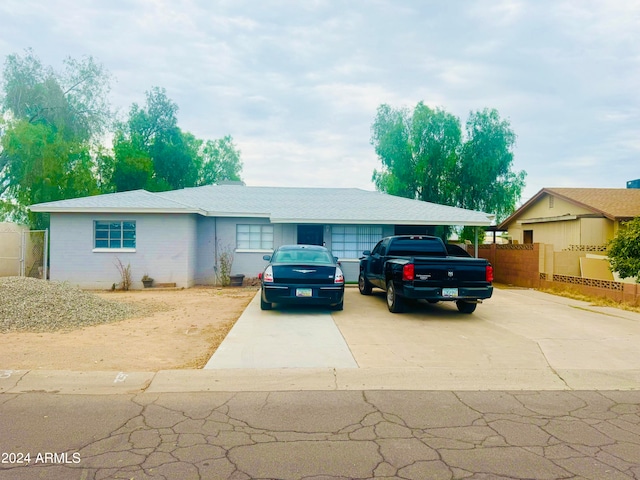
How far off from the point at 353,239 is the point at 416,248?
636 cm

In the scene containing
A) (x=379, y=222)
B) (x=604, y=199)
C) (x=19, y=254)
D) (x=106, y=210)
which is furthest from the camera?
(x=604, y=199)

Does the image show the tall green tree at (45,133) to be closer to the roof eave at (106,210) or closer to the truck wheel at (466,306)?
the roof eave at (106,210)

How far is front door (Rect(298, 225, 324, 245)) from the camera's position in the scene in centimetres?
1869

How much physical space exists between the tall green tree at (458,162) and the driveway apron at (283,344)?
22.3 m

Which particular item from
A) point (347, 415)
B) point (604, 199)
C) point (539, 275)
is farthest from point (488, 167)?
point (347, 415)

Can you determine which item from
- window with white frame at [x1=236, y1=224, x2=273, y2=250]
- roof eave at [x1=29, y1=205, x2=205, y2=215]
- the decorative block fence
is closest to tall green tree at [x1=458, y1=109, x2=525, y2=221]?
the decorative block fence

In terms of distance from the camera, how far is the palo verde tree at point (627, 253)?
500 inches

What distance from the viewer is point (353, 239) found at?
61.6 feet

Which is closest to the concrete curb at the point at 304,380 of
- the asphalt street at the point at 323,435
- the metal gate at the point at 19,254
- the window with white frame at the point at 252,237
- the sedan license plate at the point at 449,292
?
the asphalt street at the point at 323,435

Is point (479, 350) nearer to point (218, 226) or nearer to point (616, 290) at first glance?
point (616, 290)

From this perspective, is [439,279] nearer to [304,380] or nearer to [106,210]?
[304,380]

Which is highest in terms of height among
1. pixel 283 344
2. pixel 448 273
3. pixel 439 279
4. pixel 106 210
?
pixel 106 210

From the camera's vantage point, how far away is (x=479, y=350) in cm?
758

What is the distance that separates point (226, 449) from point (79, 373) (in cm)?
304
